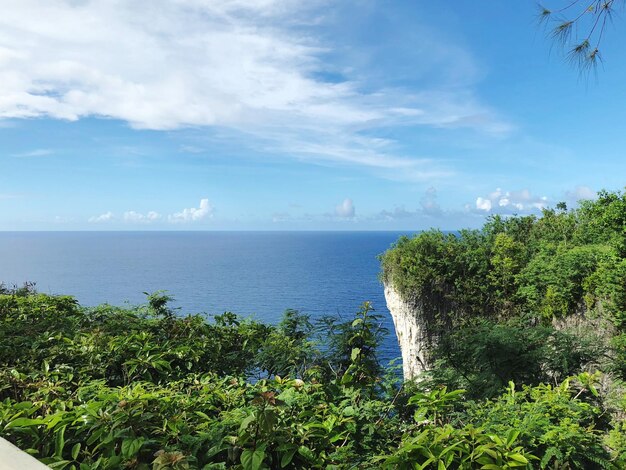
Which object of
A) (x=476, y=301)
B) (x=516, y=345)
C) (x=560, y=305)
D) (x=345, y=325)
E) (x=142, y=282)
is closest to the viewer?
(x=345, y=325)

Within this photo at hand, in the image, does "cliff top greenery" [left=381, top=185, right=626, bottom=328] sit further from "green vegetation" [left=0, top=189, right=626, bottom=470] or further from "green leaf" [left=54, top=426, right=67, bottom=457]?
"green leaf" [left=54, top=426, right=67, bottom=457]

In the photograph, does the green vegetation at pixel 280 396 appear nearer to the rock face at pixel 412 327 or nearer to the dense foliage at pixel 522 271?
the dense foliage at pixel 522 271

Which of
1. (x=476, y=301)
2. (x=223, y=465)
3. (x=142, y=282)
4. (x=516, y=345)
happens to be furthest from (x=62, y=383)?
(x=142, y=282)

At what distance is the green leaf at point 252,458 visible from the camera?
5.44 ft

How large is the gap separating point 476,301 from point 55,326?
37.1 feet

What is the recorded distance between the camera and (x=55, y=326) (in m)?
3.96

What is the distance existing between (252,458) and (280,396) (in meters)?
0.56

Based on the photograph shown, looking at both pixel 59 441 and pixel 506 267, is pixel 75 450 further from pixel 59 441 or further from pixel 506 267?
pixel 506 267

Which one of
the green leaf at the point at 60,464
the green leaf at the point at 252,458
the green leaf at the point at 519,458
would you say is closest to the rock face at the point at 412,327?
the green leaf at the point at 519,458

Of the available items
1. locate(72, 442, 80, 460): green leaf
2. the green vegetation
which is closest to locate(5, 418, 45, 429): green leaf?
the green vegetation

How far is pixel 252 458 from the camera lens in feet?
5.54

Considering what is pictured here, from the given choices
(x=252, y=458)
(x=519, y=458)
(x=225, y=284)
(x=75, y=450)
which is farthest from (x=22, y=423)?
(x=225, y=284)

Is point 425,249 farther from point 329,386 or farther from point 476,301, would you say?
point 329,386

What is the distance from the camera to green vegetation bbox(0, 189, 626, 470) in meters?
1.81
